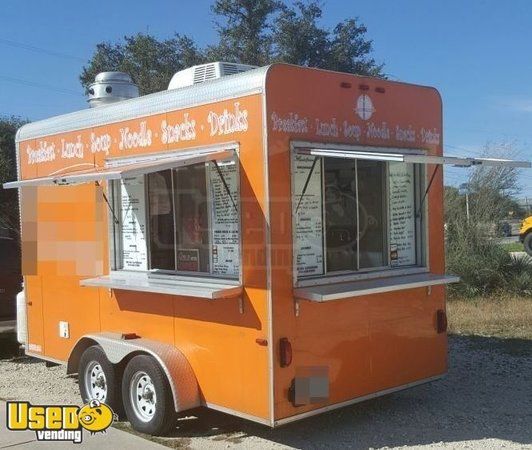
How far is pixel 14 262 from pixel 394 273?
5.50m

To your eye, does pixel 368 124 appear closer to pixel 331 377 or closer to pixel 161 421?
pixel 331 377

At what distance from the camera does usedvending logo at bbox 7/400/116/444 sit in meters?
5.46

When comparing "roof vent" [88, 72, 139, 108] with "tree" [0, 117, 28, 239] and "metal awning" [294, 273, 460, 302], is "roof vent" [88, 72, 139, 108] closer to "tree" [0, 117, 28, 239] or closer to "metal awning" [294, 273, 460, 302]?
"metal awning" [294, 273, 460, 302]

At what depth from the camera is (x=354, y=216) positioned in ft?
18.6

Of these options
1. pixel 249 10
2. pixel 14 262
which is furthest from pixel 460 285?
pixel 249 10

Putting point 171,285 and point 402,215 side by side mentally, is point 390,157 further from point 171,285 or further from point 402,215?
point 171,285

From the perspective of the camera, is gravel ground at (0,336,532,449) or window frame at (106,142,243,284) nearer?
window frame at (106,142,243,284)

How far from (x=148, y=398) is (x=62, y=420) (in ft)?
2.72

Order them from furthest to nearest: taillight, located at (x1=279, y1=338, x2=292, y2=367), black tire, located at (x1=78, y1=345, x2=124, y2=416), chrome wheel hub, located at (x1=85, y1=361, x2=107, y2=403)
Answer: chrome wheel hub, located at (x1=85, y1=361, x2=107, y2=403)
black tire, located at (x1=78, y1=345, x2=124, y2=416)
taillight, located at (x1=279, y1=338, x2=292, y2=367)

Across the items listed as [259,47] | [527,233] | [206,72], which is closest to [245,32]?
[259,47]

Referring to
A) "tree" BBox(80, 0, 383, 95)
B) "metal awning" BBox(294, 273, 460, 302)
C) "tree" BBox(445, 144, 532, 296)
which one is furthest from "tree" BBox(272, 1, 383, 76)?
"metal awning" BBox(294, 273, 460, 302)

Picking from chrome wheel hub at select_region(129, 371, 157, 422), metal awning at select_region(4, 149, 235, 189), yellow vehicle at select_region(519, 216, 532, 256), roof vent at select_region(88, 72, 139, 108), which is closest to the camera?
metal awning at select_region(4, 149, 235, 189)

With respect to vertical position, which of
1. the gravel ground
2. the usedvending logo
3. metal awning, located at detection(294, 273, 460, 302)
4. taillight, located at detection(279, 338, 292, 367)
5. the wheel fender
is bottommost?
the gravel ground

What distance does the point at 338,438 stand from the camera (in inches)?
208
